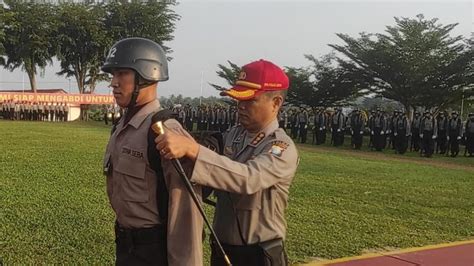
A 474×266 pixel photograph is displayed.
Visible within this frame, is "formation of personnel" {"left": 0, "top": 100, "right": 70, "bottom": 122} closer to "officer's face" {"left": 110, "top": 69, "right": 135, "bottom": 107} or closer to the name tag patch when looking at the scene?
"officer's face" {"left": 110, "top": 69, "right": 135, "bottom": 107}

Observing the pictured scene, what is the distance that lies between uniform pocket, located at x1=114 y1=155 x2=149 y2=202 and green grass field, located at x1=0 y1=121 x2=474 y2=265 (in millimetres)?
2690


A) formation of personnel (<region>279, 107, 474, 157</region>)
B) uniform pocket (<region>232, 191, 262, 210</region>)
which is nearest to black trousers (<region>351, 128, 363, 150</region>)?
formation of personnel (<region>279, 107, 474, 157</region>)

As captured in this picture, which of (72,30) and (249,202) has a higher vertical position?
(72,30)

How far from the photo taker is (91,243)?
5207 mm

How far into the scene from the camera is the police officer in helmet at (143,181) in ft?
7.13

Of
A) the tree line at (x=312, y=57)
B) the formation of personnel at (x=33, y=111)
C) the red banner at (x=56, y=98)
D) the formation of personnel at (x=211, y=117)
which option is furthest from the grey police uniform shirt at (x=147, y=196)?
the formation of personnel at (x=33, y=111)

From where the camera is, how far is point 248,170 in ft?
6.86

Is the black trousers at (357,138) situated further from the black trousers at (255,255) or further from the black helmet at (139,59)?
the black helmet at (139,59)

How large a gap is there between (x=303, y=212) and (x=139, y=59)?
17.7ft

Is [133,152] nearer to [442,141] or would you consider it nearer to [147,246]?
[147,246]

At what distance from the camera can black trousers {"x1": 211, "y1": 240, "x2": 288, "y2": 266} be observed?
242 centimetres

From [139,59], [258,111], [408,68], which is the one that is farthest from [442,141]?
[139,59]

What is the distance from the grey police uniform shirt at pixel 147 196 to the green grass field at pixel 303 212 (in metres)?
2.65

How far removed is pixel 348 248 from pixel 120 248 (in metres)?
3.81
